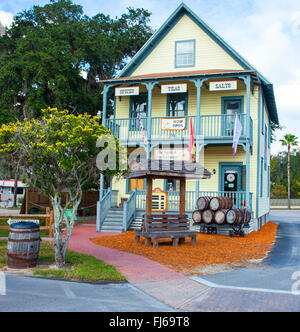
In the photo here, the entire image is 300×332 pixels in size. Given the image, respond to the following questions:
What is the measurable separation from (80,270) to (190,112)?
13.2 metres

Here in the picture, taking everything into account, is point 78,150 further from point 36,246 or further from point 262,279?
point 262,279

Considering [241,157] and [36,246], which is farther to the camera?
[241,157]

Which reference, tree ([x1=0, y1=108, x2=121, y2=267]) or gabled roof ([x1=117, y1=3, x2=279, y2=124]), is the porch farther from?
tree ([x1=0, y1=108, x2=121, y2=267])

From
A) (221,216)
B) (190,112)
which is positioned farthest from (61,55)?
(221,216)

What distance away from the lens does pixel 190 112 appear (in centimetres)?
2002

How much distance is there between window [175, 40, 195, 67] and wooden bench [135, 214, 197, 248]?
10.4 m

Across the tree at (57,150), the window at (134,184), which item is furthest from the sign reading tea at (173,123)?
the tree at (57,150)

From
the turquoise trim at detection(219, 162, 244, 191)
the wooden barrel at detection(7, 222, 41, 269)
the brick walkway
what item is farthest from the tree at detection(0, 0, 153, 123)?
the brick walkway

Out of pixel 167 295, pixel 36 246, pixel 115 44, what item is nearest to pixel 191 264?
pixel 167 295

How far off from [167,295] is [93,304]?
54.0 inches

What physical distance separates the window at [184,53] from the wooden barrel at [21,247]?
14.2 meters

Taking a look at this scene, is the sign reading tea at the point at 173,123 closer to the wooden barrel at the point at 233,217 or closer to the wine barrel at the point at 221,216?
the wine barrel at the point at 221,216

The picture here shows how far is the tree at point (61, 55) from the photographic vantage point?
2184 cm

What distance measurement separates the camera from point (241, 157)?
1914cm
